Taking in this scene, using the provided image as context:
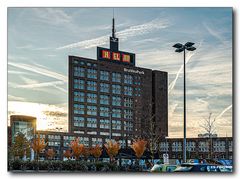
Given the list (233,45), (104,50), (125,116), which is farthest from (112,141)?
(233,45)

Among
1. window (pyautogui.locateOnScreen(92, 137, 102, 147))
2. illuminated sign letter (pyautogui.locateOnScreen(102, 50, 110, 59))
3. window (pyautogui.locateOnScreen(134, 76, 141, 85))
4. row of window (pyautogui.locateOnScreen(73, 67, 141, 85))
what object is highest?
illuminated sign letter (pyautogui.locateOnScreen(102, 50, 110, 59))

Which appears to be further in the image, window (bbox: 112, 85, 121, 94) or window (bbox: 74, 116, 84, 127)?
window (bbox: 112, 85, 121, 94)

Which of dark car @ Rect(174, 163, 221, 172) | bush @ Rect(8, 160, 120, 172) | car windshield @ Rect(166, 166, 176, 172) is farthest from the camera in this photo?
bush @ Rect(8, 160, 120, 172)

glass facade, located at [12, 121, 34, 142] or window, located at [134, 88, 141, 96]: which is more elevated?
window, located at [134, 88, 141, 96]

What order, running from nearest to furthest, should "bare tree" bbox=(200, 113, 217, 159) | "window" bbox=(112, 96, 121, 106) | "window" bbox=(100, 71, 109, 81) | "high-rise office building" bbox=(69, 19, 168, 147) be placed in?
"bare tree" bbox=(200, 113, 217, 159), "high-rise office building" bbox=(69, 19, 168, 147), "window" bbox=(100, 71, 109, 81), "window" bbox=(112, 96, 121, 106)

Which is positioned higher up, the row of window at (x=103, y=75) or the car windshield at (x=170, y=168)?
the row of window at (x=103, y=75)

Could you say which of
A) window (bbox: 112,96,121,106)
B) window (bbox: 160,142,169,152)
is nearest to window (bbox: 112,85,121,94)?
window (bbox: 112,96,121,106)

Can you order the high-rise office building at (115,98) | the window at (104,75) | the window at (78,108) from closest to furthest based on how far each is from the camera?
the high-rise office building at (115,98) → the window at (78,108) → the window at (104,75)

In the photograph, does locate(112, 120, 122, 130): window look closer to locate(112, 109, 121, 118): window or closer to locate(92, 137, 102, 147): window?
locate(112, 109, 121, 118): window

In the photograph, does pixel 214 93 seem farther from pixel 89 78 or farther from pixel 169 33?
pixel 89 78

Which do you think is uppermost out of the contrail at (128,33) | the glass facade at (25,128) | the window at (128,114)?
the contrail at (128,33)

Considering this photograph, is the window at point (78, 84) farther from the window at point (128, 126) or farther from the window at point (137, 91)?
the window at point (128, 126)

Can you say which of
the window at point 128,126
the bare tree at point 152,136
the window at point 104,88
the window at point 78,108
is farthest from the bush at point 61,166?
the window at point 104,88

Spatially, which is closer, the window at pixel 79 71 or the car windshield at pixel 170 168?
the car windshield at pixel 170 168
